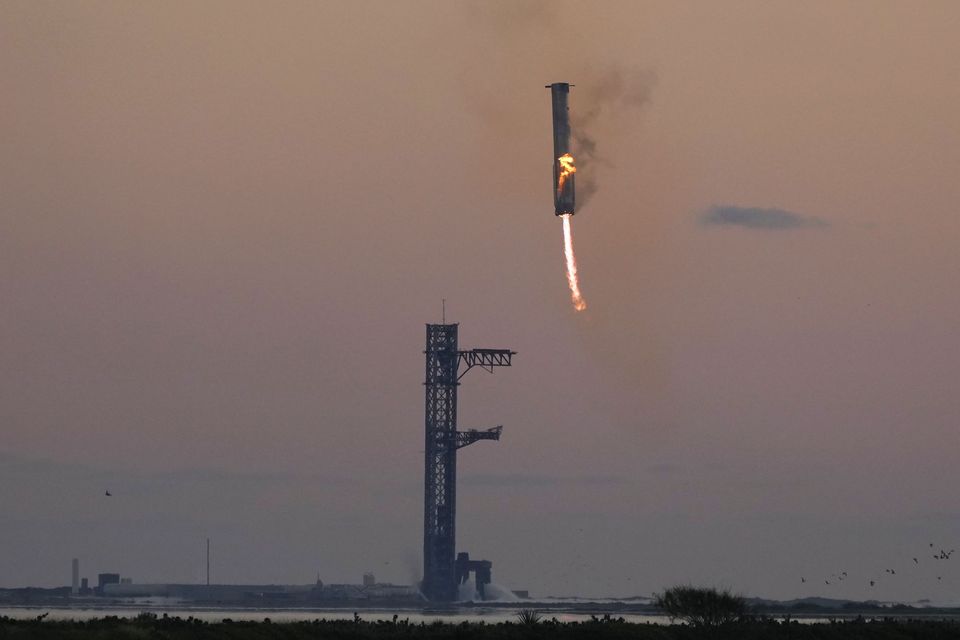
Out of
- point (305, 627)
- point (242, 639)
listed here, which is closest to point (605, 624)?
point (305, 627)

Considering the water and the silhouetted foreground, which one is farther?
the water

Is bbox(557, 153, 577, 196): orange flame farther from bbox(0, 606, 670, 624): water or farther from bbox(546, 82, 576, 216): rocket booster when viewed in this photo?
bbox(0, 606, 670, 624): water

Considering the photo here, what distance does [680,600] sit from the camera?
118 meters

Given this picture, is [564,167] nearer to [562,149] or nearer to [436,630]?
[562,149]

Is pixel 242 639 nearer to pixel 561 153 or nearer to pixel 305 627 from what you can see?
pixel 305 627

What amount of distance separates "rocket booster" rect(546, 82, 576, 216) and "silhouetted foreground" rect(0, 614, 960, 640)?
107ft

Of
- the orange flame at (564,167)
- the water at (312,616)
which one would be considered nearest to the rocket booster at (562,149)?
the orange flame at (564,167)

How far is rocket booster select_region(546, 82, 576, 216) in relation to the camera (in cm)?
13488

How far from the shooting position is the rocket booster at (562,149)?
443ft

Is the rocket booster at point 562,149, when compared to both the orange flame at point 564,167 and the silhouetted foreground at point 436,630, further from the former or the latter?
the silhouetted foreground at point 436,630

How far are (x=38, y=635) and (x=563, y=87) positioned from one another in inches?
2511

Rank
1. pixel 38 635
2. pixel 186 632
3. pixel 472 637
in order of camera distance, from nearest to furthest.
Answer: pixel 38 635, pixel 186 632, pixel 472 637

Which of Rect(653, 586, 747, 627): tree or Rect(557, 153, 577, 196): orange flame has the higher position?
Rect(557, 153, 577, 196): orange flame

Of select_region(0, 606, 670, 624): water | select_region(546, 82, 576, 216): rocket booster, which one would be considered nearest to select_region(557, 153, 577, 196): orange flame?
select_region(546, 82, 576, 216): rocket booster
